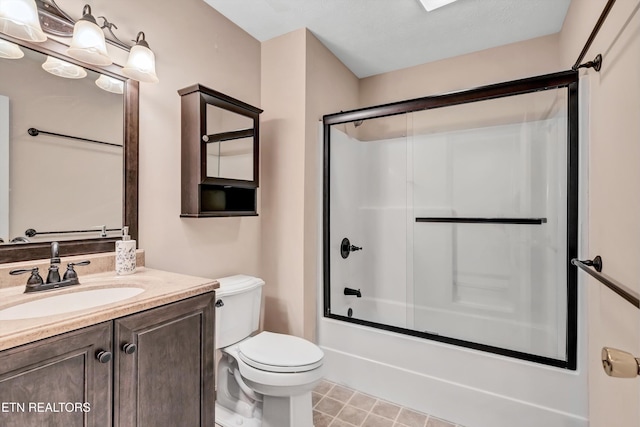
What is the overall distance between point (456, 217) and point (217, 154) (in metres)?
1.93

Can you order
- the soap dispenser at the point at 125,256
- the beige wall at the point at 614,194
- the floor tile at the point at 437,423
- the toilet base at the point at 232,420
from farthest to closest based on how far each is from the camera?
the floor tile at the point at 437,423, the toilet base at the point at 232,420, the soap dispenser at the point at 125,256, the beige wall at the point at 614,194

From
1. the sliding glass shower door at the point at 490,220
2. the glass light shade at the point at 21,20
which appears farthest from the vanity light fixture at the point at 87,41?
the sliding glass shower door at the point at 490,220

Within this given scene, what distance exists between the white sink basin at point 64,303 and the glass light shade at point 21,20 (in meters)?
0.96

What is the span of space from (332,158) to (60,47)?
163cm

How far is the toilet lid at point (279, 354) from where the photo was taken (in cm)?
144

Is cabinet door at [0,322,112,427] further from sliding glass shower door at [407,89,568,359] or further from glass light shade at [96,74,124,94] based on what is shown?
sliding glass shower door at [407,89,568,359]

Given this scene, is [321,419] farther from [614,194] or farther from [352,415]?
[614,194]

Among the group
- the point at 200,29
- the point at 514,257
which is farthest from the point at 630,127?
the point at 200,29

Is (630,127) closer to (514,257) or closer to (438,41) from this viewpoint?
(514,257)

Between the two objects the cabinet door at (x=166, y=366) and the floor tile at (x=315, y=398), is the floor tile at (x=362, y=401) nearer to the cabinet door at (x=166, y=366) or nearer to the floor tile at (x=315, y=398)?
the floor tile at (x=315, y=398)

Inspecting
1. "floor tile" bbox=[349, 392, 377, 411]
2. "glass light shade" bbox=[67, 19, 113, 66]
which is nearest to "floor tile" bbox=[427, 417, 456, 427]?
"floor tile" bbox=[349, 392, 377, 411]

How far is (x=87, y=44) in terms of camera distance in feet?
4.04

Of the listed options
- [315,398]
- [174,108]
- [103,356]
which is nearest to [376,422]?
[315,398]

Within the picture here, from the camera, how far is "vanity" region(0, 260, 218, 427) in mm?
750
